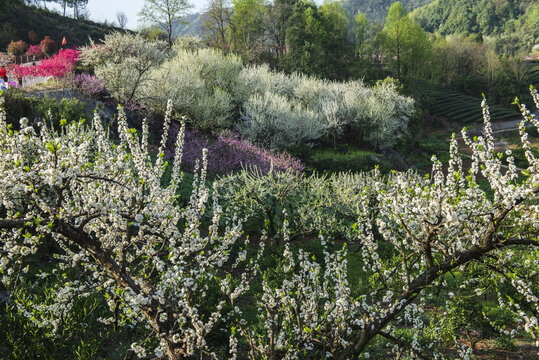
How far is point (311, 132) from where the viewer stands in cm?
1947

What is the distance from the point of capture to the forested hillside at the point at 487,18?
372 ft

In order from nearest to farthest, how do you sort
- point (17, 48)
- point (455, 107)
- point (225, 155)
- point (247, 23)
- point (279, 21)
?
1. point (225, 155)
2. point (17, 48)
3. point (247, 23)
4. point (279, 21)
5. point (455, 107)

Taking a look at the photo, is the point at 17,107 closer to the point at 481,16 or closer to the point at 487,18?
the point at 487,18

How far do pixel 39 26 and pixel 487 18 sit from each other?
157m

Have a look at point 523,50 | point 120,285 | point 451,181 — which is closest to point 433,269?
point 451,181

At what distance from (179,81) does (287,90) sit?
9.40 m

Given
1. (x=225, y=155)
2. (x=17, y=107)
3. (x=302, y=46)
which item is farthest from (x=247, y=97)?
(x=302, y=46)

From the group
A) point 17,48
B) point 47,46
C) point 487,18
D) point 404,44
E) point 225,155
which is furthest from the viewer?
point 487,18

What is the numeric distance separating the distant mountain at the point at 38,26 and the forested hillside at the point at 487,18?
12023cm

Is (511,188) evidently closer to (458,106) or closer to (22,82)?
(22,82)

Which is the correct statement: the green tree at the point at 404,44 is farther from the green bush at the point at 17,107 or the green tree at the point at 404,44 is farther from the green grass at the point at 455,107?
the green bush at the point at 17,107

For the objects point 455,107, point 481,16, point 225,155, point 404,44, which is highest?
point 481,16

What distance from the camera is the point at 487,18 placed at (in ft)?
443

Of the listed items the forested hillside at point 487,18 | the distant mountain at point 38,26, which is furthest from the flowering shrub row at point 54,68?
the forested hillside at point 487,18
